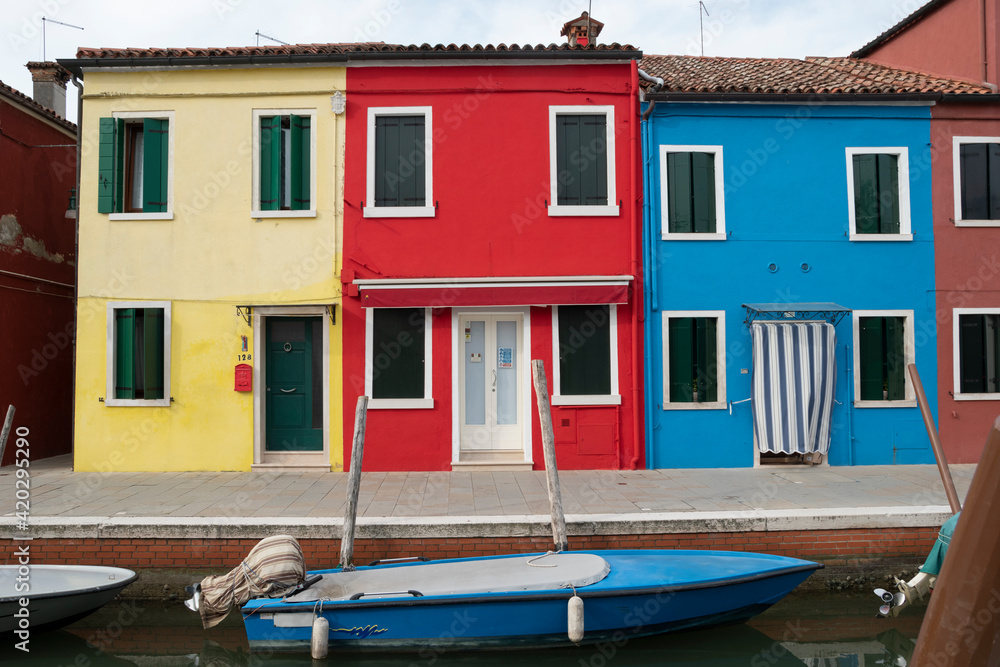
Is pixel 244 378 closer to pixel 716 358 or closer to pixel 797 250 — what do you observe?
pixel 716 358

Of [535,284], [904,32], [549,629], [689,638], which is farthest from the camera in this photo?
[904,32]

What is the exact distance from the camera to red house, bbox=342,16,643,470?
10.6 meters

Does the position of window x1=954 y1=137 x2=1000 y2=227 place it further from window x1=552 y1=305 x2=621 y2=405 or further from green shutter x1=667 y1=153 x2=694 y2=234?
window x1=552 y1=305 x2=621 y2=405

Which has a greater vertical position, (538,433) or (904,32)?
(904,32)

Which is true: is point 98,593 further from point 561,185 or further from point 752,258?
point 752,258

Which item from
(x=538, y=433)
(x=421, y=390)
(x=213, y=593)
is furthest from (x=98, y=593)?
(x=538, y=433)

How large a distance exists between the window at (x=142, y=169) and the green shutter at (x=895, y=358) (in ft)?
37.2

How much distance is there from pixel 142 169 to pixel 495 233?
564 centimetres

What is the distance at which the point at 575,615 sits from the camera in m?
5.92

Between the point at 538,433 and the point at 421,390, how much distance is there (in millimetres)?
1901

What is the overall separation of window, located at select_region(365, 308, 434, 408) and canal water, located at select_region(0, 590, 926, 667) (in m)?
4.13

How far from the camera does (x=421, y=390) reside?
10609 mm

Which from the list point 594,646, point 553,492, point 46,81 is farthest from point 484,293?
point 46,81

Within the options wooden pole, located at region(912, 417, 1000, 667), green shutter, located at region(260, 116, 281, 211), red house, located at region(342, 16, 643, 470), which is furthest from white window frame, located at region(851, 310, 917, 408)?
wooden pole, located at region(912, 417, 1000, 667)
